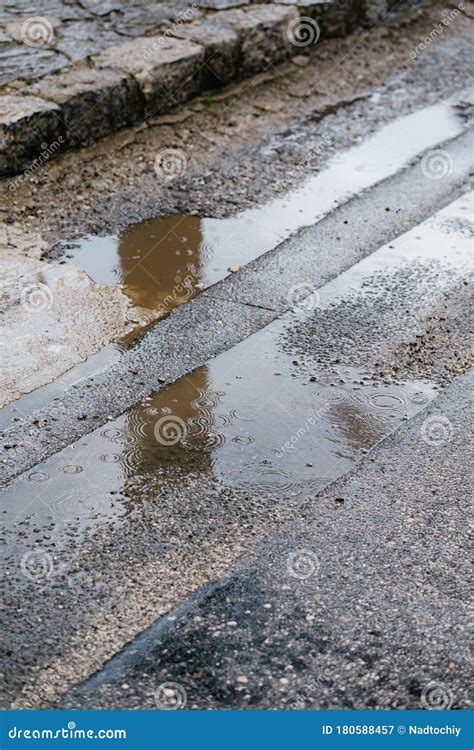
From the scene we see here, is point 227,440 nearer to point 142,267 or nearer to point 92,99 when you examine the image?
point 142,267

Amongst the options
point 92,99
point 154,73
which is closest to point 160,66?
point 154,73

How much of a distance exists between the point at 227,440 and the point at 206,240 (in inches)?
62.3

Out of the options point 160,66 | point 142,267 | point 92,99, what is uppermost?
point 160,66

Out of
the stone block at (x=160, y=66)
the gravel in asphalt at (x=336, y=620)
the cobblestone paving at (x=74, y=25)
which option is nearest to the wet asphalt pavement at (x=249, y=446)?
the gravel in asphalt at (x=336, y=620)

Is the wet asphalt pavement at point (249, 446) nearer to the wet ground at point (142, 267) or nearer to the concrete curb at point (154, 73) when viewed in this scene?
the wet ground at point (142, 267)

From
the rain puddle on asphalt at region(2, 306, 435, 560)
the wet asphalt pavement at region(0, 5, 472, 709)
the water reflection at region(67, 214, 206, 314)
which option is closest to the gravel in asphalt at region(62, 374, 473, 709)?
the wet asphalt pavement at region(0, 5, 472, 709)

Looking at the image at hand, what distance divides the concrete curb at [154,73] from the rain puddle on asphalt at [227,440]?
198cm

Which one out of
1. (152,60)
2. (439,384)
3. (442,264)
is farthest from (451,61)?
(439,384)

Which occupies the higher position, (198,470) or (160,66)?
(160,66)

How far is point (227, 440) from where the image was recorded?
3498 mm

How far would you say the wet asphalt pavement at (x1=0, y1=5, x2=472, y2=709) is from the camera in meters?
2.65

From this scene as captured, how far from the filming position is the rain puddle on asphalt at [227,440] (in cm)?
321

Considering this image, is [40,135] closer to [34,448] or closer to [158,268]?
[158,268]

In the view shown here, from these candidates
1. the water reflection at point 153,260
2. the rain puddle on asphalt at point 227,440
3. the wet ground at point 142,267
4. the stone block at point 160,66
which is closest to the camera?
the rain puddle on asphalt at point 227,440
